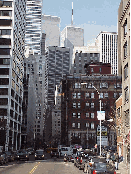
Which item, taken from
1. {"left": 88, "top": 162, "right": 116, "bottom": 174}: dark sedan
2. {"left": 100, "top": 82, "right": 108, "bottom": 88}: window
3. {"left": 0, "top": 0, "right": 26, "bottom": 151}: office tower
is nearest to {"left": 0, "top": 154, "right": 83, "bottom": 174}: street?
{"left": 88, "top": 162, "right": 116, "bottom": 174}: dark sedan

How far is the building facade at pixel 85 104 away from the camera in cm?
10519

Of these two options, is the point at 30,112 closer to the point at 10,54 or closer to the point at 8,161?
the point at 10,54

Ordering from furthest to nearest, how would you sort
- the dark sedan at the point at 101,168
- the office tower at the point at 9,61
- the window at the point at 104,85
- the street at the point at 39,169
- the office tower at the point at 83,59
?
the office tower at the point at 83,59 → the window at the point at 104,85 → the office tower at the point at 9,61 → the street at the point at 39,169 → the dark sedan at the point at 101,168

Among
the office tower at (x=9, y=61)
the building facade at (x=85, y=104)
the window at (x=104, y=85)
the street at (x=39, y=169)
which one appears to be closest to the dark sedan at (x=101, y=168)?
the street at (x=39, y=169)

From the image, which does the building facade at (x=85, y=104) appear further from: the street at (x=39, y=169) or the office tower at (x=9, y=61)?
the street at (x=39, y=169)

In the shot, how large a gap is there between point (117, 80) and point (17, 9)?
43.0m

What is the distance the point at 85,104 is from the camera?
355 ft

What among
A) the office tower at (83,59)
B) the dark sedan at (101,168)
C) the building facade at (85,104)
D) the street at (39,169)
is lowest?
the street at (39,169)

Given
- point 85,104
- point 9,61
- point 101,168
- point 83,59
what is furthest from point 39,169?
point 83,59

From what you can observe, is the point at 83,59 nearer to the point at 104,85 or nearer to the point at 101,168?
the point at 104,85

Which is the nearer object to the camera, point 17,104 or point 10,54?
point 10,54

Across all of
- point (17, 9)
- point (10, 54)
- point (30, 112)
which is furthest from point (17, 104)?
point (30, 112)

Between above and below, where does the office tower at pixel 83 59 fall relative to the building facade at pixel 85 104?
above

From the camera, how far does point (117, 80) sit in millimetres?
109562
